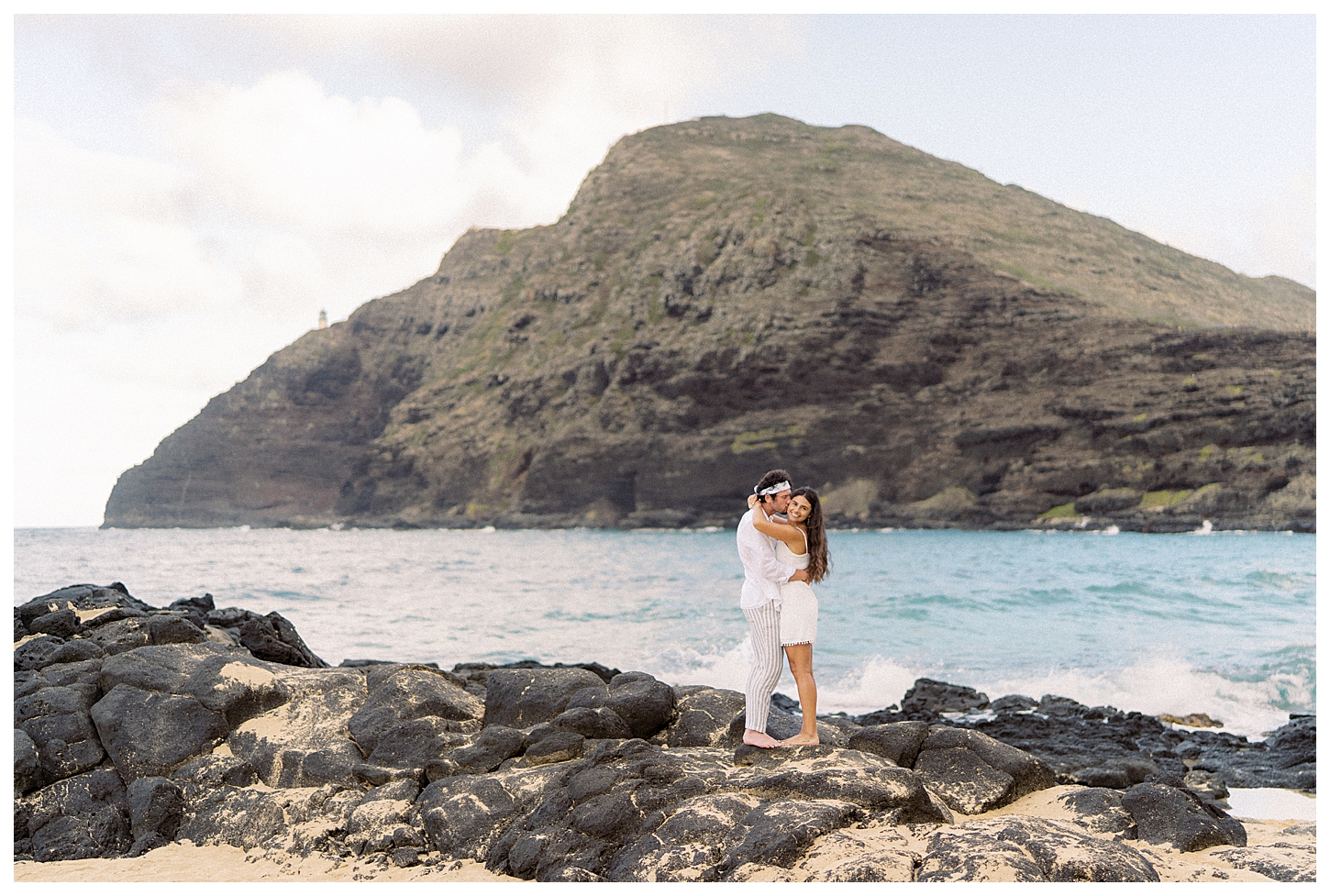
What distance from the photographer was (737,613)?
2295 centimetres

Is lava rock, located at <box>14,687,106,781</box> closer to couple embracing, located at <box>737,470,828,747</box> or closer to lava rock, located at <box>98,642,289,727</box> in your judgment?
lava rock, located at <box>98,642,289,727</box>

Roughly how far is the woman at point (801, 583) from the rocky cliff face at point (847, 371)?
86957 mm

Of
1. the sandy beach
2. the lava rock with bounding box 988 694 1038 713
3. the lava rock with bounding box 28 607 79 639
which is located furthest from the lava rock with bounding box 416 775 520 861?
the lava rock with bounding box 988 694 1038 713

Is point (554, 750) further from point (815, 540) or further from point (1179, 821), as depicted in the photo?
point (1179, 821)

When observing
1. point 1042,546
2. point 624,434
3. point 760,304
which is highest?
point 760,304

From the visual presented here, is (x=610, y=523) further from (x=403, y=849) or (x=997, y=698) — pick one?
(x=403, y=849)

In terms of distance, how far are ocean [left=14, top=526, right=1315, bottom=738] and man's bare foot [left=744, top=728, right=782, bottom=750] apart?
7.29 m

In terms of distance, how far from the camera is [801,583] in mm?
6715

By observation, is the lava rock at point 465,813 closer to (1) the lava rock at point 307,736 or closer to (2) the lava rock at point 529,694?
(1) the lava rock at point 307,736

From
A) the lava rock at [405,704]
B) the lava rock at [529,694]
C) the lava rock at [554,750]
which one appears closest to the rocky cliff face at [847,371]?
the lava rock at [529,694]

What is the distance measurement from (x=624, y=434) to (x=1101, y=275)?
225 ft

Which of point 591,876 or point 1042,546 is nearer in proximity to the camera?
point 591,876

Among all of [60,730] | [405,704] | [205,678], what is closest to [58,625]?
[60,730]
